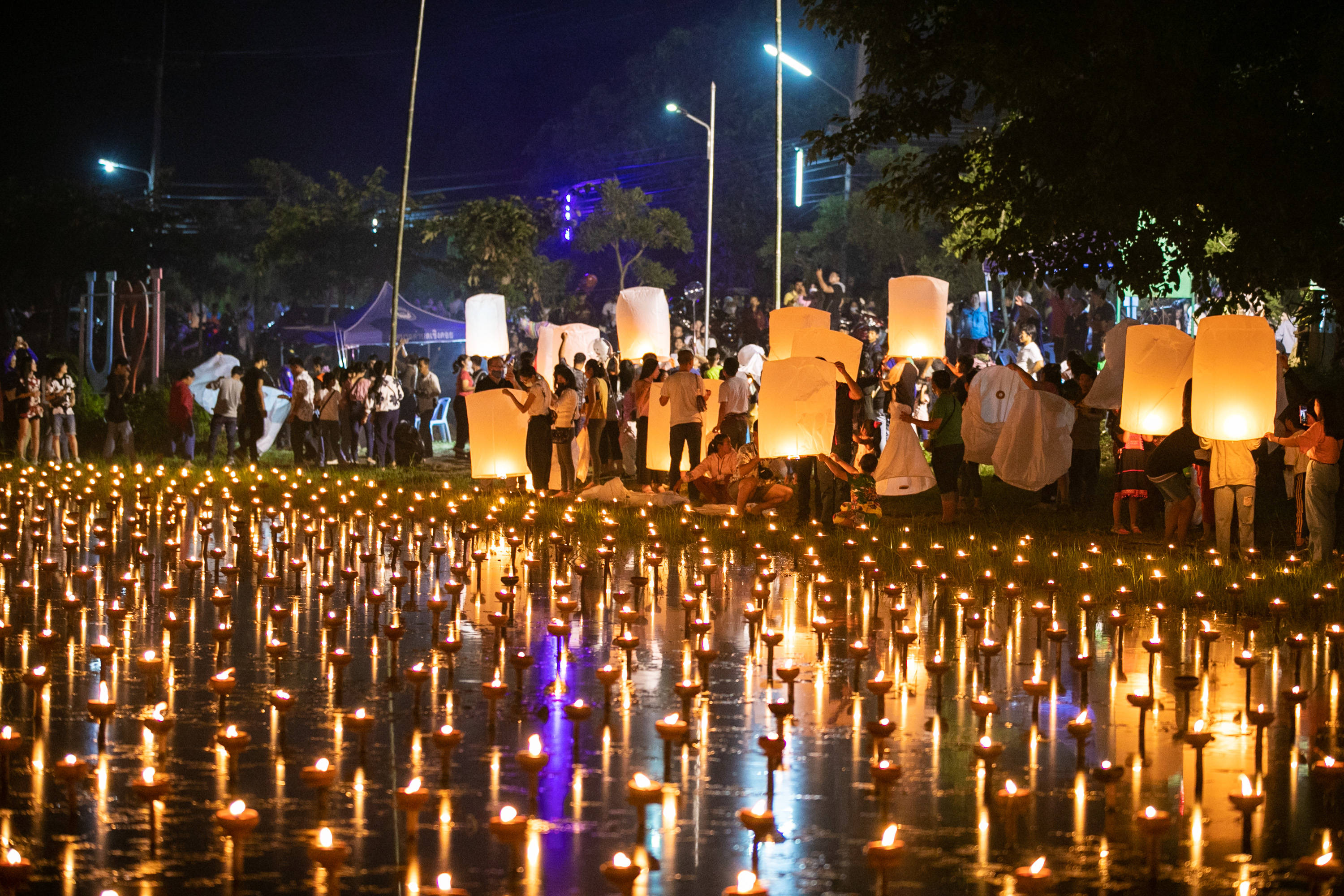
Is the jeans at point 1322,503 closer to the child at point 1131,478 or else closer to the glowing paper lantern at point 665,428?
the child at point 1131,478

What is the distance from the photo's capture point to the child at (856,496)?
14359 mm

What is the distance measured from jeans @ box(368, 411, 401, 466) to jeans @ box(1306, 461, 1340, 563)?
14.4 m

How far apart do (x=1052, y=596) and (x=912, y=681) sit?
6.67ft

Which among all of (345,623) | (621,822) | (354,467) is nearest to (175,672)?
(345,623)

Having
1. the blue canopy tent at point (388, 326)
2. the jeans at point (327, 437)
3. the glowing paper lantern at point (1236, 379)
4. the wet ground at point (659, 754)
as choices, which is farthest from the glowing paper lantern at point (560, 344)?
the blue canopy tent at point (388, 326)

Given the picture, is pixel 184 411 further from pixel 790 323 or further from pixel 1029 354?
pixel 1029 354

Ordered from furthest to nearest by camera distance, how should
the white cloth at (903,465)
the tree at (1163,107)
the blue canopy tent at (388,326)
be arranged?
1. the blue canopy tent at (388,326)
2. the white cloth at (903,465)
3. the tree at (1163,107)

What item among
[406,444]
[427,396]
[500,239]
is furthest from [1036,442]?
[500,239]

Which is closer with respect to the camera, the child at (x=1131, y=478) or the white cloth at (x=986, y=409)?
the child at (x=1131, y=478)

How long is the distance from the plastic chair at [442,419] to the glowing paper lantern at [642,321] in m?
11.5

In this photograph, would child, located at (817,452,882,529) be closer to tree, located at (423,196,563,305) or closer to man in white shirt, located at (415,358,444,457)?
man in white shirt, located at (415,358,444,457)

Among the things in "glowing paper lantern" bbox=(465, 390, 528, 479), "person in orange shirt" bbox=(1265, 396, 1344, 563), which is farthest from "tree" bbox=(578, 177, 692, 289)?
"person in orange shirt" bbox=(1265, 396, 1344, 563)

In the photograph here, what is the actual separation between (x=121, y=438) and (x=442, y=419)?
8316 millimetres

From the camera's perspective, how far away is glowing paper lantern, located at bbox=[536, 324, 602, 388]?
1955cm
